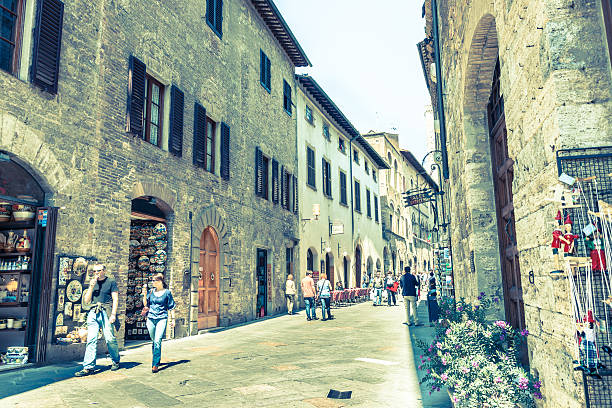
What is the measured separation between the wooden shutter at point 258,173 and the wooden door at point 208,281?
3.12 meters

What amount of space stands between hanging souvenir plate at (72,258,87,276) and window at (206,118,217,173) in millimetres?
4905

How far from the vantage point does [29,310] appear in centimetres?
712

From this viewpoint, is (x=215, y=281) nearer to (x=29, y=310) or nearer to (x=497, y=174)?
(x=29, y=310)

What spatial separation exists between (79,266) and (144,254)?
8.40 feet

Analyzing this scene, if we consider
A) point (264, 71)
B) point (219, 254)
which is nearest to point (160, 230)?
point (219, 254)

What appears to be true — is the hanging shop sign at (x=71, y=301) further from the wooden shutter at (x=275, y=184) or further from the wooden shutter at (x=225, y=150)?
the wooden shutter at (x=275, y=184)

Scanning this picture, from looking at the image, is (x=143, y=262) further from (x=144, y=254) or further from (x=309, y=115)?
(x=309, y=115)

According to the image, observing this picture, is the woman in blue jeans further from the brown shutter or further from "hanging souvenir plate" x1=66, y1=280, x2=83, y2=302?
the brown shutter

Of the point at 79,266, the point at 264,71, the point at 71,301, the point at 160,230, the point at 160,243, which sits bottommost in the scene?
the point at 71,301

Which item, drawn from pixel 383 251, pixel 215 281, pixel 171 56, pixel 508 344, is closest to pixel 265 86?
pixel 171 56

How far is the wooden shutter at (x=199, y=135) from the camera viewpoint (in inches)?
456

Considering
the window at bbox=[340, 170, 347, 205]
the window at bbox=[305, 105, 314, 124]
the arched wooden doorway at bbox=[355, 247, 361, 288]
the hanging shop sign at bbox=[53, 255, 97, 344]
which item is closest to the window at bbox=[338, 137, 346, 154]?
the window at bbox=[340, 170, 347, 205]

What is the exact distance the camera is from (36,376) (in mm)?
6395

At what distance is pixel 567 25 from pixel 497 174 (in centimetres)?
305
